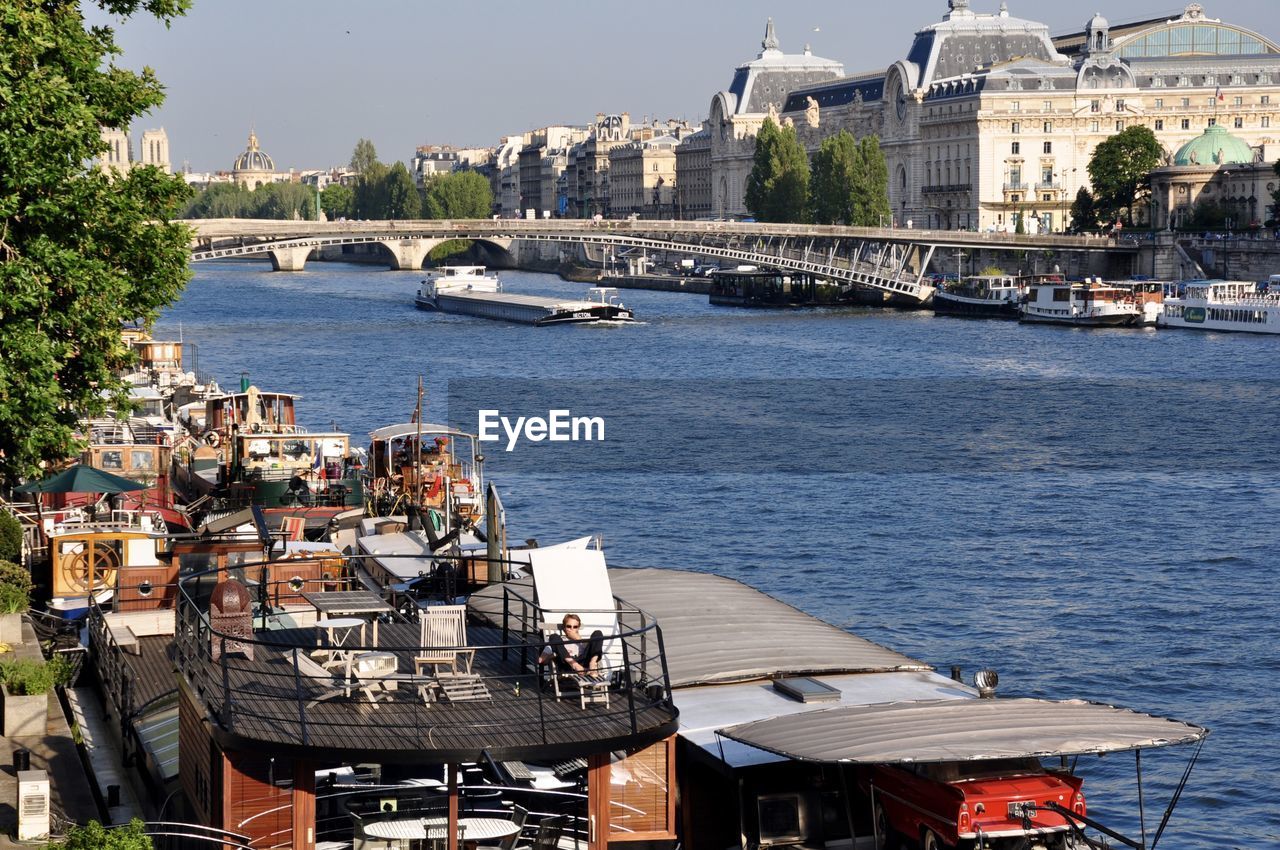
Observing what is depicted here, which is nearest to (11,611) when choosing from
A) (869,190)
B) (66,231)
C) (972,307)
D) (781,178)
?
(66,231)

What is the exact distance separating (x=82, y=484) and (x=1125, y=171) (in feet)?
276

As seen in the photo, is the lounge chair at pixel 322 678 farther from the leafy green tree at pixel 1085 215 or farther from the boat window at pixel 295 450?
the leafy green tree at pixel 1085 215

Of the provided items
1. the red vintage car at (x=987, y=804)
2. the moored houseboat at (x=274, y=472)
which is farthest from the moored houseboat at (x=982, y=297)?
the red vintage car at (x=987, y=804)

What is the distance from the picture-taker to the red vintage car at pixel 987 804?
10594mm

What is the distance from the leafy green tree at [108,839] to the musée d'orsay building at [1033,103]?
323ft

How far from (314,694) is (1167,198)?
292 feet

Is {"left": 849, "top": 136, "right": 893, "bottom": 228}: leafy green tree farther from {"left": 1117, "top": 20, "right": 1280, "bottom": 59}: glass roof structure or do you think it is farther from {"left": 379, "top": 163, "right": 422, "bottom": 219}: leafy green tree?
{"left": 379, "top": 163, "right": 422, "bottom": 219}: leafy green tree

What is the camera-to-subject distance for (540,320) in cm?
8212

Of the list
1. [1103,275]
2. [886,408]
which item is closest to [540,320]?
[1103,275]

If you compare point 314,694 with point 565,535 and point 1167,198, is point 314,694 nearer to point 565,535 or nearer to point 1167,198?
point 565,535

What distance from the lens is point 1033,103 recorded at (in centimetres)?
11550

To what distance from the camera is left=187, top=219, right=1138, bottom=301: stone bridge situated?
80.8 meters

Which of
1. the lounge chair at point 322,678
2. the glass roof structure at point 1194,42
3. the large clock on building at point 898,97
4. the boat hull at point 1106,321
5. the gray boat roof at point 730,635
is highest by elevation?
the glass roof structure at point 1194,42

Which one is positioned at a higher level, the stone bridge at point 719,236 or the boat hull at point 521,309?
the stone bridge at point 719,236
